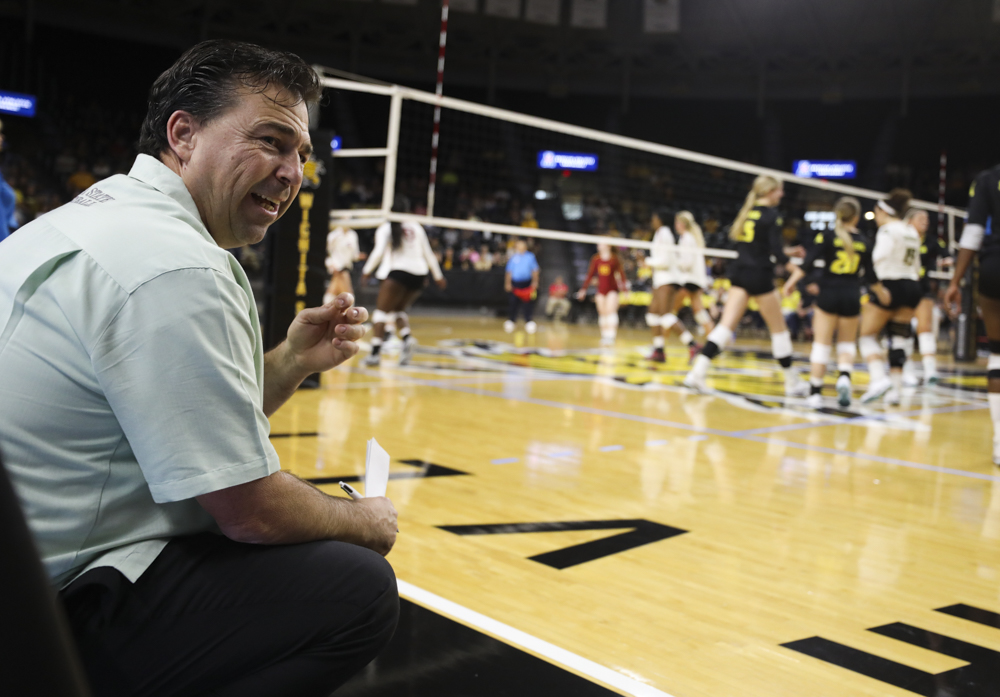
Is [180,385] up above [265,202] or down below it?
below

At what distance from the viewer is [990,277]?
15.0 ft

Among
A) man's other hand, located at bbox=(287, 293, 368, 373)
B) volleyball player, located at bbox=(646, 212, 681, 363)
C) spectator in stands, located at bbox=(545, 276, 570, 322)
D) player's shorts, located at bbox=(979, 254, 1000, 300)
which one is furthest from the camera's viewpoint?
spectator in stands, located at bbox=(545, 276, 570, 322)

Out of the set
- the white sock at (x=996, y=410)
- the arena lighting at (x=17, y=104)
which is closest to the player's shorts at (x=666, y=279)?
the white sock at (x=996, y=410)

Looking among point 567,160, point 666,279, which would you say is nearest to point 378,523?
point 666,279

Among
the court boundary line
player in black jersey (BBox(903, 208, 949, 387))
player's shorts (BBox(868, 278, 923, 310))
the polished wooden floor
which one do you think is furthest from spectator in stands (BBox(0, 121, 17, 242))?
player in black jersey (BBox(903, 208, 949, 387))

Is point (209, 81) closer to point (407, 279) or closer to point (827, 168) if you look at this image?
point (407, 279)

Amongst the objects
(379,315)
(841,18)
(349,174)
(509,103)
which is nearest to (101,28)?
(349,174)

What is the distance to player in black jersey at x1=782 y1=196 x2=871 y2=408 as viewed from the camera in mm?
6711

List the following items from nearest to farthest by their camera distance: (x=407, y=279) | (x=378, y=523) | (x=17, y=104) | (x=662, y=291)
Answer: (x=378, y=523) → (x=407, y=279) → (x=662, y=291) → (x=17, y=104)

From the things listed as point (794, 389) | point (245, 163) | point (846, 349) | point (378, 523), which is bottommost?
point (794, 389)

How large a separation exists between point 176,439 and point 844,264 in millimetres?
6417

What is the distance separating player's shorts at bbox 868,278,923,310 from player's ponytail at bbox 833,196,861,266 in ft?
2.48

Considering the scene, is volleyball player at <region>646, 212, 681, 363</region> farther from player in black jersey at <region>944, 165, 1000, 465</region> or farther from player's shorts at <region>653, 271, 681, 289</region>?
player in black jersey at <region>944, 165, 1000, 465</region>

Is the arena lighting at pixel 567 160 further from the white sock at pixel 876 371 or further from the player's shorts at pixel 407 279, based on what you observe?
the white sock at pixel 876 371
